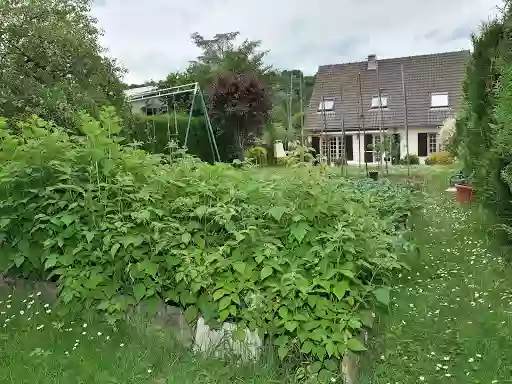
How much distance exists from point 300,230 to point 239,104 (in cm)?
1937

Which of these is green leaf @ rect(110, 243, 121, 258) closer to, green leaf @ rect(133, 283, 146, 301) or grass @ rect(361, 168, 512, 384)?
green leaf @ rect(133, 283, 146, 301)

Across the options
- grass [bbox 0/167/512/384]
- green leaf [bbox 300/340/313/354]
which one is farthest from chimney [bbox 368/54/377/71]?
green leaf [bbox 300/340/313/354]

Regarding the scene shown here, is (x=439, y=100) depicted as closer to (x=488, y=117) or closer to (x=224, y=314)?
(x=488, y=117)

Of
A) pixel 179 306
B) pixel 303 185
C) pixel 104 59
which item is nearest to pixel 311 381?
pixel 179 306

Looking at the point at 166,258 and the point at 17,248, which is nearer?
the point at 166,258

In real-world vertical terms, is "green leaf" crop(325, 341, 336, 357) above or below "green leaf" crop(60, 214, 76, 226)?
below

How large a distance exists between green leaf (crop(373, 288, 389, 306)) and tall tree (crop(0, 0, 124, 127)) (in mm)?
8228

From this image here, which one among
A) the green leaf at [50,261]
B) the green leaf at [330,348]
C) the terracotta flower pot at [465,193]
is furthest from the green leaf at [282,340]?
the terracotta flower pot at [465,193]

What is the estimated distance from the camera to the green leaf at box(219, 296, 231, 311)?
8.46 feet

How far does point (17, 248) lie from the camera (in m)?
3.17

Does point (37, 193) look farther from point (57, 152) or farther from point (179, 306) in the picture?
point (179, 306)

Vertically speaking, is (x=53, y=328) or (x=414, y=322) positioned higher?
(x=53, y=328)

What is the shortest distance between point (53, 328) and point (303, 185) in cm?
165

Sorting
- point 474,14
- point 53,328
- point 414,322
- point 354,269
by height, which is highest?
point 474,14
